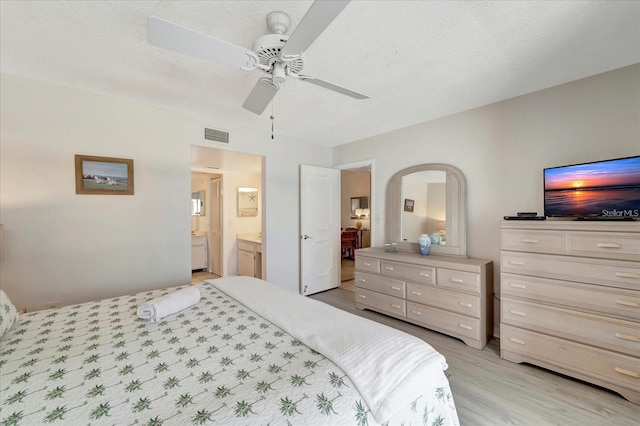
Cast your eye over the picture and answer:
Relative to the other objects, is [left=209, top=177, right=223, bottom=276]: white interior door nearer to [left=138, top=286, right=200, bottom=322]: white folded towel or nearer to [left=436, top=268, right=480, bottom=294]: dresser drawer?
[left=138, top=286, right=200, bottom=322]: white folded towel

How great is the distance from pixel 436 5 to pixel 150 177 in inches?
112

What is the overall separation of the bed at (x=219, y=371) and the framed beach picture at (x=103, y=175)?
1.25 meters

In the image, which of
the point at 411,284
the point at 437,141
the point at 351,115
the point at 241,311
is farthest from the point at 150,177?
the point at 437,141

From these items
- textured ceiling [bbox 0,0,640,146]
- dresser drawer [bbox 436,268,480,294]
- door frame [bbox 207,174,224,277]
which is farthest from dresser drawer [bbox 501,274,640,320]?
door frame [bbox 207,174,224,277]

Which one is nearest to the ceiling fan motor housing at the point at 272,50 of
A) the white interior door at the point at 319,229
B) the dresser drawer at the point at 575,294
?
the dresser drawer at the point at 575,294

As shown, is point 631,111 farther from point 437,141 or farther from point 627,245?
point 437,141

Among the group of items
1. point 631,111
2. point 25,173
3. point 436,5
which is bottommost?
point 25,173

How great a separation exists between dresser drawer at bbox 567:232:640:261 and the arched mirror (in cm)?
98

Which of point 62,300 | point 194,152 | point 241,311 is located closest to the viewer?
point 241,311

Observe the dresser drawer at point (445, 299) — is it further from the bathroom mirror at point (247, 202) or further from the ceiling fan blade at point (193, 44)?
the bathroom mirror at point (247, 202)

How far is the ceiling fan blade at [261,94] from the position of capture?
5.28 feet

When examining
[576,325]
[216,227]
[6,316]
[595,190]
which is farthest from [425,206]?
[216,227]

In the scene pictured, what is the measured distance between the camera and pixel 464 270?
247 cm

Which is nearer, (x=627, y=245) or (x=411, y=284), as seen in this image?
(x=627, y=245)
